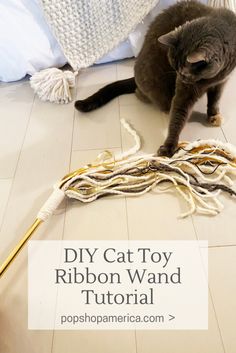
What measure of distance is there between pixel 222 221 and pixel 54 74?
999 millimetres

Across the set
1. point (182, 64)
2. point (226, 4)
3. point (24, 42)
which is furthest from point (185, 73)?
point (24, 42)

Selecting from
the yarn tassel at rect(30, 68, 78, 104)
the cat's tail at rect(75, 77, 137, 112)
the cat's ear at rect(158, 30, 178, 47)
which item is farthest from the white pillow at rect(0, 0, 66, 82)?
the cat's ear at rect(158, 30, 178, 47)

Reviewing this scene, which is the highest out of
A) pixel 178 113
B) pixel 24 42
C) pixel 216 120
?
pixel 24 42

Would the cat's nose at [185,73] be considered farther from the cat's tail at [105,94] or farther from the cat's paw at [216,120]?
the cat's tail at [105,94]

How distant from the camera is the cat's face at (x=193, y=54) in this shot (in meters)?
0.80

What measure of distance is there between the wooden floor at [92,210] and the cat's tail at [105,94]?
0.11 feet

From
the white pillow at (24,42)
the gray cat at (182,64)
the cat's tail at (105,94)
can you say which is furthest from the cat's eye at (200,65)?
the white pillow at (24,42)

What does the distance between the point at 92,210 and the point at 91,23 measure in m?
0.88

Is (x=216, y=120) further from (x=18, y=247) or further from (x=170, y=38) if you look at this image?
(x=18, y=247)

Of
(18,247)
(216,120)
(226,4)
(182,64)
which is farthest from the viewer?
(226,4)

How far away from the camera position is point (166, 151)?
1007mm

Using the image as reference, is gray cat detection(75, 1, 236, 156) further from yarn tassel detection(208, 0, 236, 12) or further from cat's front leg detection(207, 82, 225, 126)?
yarn tassel detection(208, 0, 236, 12)

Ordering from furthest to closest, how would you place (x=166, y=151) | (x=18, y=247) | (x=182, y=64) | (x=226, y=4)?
1. (x=226, y=4)
2. (x=166, y=151)
3. (x=182, y=64)
4. (x=18, y=247)

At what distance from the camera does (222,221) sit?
2.80 ft
